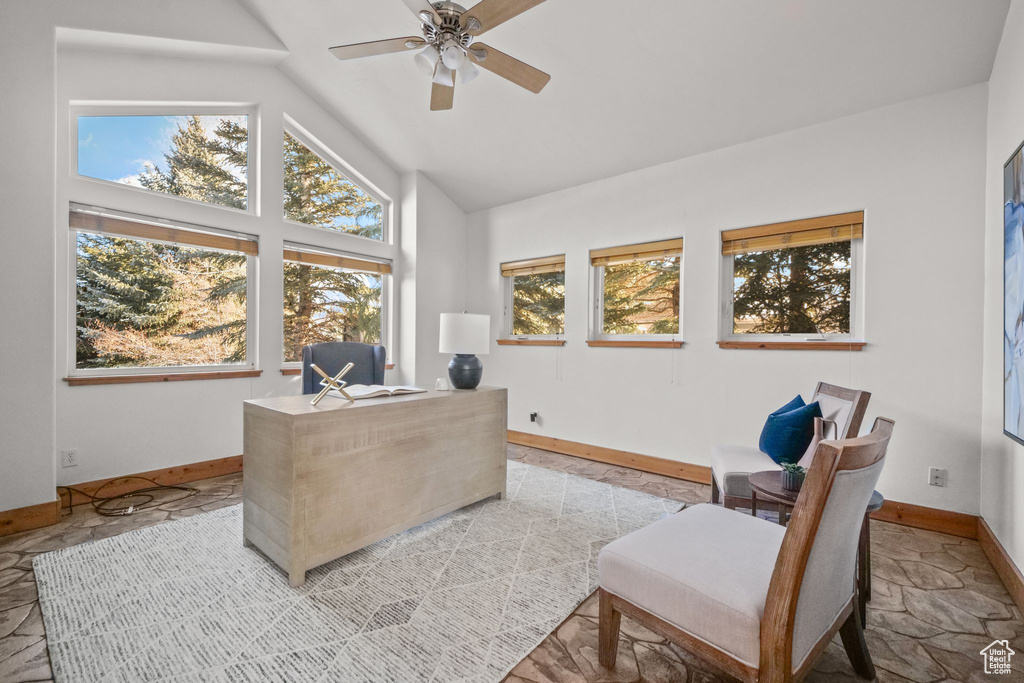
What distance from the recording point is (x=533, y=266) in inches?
172

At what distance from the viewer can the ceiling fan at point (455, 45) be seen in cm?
187

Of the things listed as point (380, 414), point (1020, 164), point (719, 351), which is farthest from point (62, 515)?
point (1020, 164)

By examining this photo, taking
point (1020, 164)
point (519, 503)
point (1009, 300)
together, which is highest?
point (1020, 164)

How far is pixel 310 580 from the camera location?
1.91m

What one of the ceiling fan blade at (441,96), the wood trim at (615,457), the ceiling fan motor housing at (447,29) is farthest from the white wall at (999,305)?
the ceiling fan blade at (441,96)

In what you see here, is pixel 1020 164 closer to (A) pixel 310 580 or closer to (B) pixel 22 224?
(A) pixel 310 580

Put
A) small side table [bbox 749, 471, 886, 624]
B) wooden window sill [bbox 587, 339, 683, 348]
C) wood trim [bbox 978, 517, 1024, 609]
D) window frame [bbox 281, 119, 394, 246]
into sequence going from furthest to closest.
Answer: window frame [bbox 281, 119, 394, 246] < wooden window sill [bbox 587, 339, 683, 348] < wood trim [bbox 978, 517, 1024, 609] < small side table [bbox 749, 471, 886, 624]

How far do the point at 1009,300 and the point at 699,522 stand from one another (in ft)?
5.85

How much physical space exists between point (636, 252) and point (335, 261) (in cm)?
271

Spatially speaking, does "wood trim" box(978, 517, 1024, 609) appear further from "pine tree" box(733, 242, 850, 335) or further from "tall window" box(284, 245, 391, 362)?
"tall window" box(284, 245, 391, 362)

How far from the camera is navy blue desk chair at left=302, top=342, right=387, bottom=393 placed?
2.98 meters

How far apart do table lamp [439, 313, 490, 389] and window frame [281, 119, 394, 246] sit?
6.88 ft

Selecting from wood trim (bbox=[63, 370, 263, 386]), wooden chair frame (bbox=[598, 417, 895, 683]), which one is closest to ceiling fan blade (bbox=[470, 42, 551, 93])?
wooden chair frame (bbox=[598, 417, 895, 683])

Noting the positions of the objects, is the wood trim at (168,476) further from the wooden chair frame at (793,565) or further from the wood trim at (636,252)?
the wooden chair frame at (793,565)
